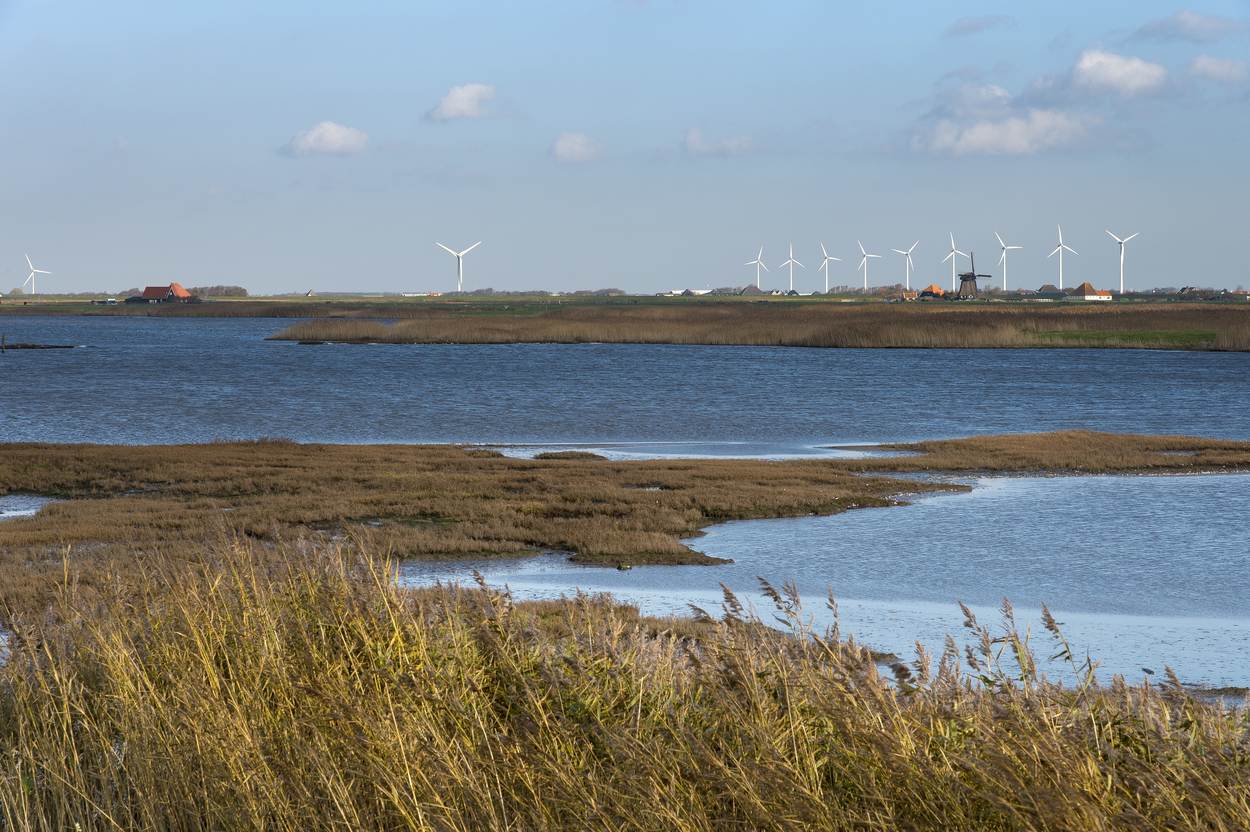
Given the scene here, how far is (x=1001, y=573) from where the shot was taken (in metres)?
18.2

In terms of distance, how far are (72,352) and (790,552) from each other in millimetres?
87521

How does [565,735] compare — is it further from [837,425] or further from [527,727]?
[837,425]

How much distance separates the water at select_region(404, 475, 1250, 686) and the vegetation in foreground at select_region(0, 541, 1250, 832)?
6.11m

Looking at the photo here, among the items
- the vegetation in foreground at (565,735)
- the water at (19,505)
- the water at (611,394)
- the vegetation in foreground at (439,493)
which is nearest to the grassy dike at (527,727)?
the vegetation in foreground at (565,735)

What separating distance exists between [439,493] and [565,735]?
19269 mm

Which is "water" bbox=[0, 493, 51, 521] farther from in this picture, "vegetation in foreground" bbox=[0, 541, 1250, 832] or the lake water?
"vegetation in foreground" bbox=[0, 541, 1250, 832]

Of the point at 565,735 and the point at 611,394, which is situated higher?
the point at 565,735

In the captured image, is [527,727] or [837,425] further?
[837,425]

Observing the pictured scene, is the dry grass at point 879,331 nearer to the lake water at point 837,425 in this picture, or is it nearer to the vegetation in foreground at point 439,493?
the lake water at point 837,425

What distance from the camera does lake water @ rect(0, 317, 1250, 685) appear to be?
53.6 feet

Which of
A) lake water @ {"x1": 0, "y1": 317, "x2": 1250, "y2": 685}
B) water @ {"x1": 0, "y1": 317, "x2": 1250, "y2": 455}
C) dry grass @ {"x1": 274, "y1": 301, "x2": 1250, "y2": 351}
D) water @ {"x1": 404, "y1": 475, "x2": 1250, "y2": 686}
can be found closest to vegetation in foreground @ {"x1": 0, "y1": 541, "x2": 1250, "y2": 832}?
water @ {"x1": 404, "y1": 475, "x2": 1250, "y2": 686}

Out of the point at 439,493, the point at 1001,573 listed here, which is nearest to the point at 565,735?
the point at 1001,573

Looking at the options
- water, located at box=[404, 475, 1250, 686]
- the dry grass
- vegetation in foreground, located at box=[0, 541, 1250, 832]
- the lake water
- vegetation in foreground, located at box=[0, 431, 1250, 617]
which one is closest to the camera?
vegetation in foreground, located at box=[0, 541, 1250, 832]

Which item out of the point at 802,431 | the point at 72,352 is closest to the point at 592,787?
the point at 802,431
